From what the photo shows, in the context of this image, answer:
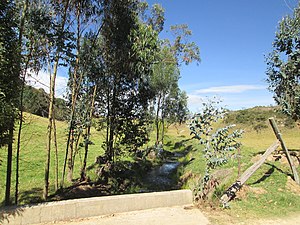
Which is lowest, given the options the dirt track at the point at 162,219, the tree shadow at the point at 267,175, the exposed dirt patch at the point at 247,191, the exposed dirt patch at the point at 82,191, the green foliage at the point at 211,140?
the exposed dirt patch at the point at 82,191

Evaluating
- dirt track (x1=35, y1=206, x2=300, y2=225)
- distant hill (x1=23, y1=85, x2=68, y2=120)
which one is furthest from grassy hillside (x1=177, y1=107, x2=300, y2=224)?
distant hill (x1=23, y1=85, x2=68, y2=120)

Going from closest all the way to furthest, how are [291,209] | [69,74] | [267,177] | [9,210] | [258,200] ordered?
1. [9,210]
2. [291,209]
3. [258,200]
4. [267,177]
5. [69,74]

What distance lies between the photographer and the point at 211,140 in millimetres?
5730

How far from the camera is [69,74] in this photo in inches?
355

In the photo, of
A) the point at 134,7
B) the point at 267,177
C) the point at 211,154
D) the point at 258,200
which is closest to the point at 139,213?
the point at 211,154

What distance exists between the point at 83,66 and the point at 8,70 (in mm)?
4416

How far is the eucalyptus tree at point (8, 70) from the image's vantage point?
13.3 feet

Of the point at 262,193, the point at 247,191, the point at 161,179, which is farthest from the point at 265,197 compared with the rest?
the point at 161,179

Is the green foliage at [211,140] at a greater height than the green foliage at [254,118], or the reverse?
the green foliage at [254,118]

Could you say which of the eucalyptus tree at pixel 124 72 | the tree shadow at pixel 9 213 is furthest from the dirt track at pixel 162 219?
the eucalyptus tree at pixel 124 72

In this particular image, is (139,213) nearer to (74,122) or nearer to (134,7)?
(74,122)

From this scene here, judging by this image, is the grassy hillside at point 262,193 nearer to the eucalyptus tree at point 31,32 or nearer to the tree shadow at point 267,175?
the tree shadow at point 267,175

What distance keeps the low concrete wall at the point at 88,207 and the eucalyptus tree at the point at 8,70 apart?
1.43 meters

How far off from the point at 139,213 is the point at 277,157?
23.2 feet
